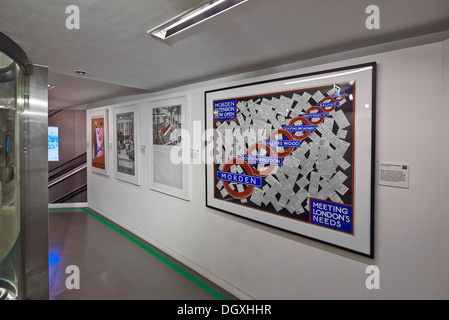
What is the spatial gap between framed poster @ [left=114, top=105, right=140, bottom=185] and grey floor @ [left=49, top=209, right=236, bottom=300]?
3.59ft

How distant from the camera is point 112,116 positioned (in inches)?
188

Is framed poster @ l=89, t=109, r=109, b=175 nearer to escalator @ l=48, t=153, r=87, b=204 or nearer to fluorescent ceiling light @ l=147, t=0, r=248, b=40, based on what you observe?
escalator @ l=48, t=153, r=87, b=204

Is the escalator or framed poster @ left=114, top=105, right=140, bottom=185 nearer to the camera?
framed poster @ left=114, top=105, right=140, bottom=185

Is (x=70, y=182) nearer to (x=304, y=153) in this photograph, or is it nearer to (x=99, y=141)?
(x=99, y=141)

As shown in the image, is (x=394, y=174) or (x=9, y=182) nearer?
(x=394, y=174)

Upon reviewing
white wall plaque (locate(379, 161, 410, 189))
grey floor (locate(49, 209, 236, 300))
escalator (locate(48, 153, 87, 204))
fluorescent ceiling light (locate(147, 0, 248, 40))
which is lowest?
grey floor (locate(49, 209, 236, 300))

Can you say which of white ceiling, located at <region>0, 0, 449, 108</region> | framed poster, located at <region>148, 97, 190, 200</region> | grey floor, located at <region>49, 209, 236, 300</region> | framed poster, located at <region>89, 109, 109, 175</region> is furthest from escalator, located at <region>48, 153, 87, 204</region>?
white ceiling, located at <region>0, 0, 449, 108</region>

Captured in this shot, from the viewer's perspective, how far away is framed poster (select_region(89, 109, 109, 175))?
503cm

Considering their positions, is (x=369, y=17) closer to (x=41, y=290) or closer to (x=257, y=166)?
(x=257, y=166)

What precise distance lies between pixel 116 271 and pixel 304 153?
2.83 metres

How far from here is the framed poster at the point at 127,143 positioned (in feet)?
13.5

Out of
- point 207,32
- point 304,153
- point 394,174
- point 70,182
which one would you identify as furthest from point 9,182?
point 70,182

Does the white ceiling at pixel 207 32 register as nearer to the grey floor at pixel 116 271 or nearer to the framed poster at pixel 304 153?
the framed poster at pixel 304 153

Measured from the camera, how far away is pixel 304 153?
202cm
